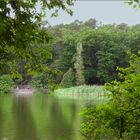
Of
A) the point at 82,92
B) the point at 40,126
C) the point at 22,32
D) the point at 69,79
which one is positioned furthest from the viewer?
the point at 69,79

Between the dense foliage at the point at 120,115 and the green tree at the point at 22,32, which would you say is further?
the dense foliage at the point at 120,115

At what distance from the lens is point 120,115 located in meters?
3.51

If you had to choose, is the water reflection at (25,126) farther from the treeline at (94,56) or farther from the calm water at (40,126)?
the treeline at (94,56)

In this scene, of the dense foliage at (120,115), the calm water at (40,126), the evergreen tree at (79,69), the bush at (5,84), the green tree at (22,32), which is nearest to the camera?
the green tree at (22,32)

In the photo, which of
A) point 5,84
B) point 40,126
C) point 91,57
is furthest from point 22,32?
point 91,57

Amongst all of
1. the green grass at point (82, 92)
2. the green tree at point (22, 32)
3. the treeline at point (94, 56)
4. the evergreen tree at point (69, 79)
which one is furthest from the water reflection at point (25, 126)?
the treeline at point (94, 56)

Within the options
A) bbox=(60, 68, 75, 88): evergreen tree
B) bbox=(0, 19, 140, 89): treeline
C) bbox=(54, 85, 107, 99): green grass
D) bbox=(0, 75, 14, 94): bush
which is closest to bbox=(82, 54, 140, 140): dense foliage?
bbox=(0, 75, 14, 94): bush

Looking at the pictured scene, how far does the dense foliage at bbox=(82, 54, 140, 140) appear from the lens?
3.50m

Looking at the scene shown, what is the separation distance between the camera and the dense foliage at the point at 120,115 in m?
3.50

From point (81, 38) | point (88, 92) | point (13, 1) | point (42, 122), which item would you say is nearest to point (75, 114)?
point (42, 122)

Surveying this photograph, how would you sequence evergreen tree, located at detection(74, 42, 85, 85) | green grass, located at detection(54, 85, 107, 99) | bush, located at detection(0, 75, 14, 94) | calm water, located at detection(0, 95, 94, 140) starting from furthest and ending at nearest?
1. evergreen tree, located at detection(74, 42, 85, 85)
2. green grass, located at detection(54, 85, 107, 99)
3. calm water, located at detection(0, 95, 94, 140)
4. bush, located at detection(0, 75, 14, 94)

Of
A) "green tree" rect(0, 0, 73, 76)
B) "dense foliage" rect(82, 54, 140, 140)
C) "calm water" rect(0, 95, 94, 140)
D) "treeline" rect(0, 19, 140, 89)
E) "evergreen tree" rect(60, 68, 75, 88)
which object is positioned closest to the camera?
"green tree" rect(0, 0, 73, 76)

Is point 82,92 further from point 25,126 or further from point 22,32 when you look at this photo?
point 22,32

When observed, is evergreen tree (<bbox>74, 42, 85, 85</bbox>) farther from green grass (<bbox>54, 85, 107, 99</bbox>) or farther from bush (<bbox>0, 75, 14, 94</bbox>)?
bush (<bbox>0, 75, 14, 94</bbox>)
